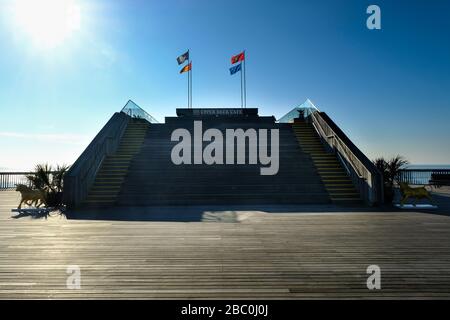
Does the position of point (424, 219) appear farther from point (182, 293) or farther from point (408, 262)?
point (182, 293)

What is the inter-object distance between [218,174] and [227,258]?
9.09 m

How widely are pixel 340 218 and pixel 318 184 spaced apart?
173 inches

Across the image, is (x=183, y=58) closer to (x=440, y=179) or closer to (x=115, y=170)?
(x=115, y=170)

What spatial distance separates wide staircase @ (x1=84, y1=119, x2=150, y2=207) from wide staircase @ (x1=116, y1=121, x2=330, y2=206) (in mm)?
43

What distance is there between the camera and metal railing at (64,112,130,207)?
10.9 metres

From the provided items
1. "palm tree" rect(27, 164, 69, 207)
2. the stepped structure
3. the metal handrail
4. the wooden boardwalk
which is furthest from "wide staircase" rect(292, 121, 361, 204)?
"palm tree" rect(27, 164, 69, 207)

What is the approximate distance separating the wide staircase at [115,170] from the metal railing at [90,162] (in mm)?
256

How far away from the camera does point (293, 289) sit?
366 cm

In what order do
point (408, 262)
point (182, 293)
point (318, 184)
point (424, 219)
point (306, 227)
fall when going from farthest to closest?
point (318, 184) → point (424, 219) → point (306, 227) → point (408, 262) → point (182, 293)

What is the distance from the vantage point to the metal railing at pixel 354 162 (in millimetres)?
11383

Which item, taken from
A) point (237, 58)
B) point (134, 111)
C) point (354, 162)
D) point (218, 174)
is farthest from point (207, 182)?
point (237, 58)
